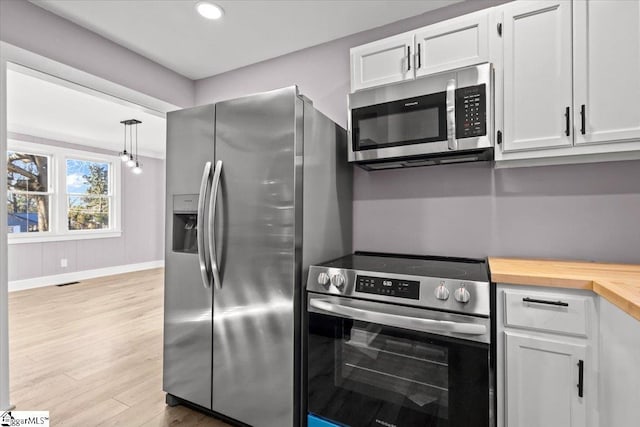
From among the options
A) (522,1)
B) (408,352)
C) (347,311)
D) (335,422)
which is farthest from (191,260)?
(522,1)

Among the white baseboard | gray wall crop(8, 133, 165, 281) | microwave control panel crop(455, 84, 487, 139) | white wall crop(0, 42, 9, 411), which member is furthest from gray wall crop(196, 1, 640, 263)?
the white baseboard

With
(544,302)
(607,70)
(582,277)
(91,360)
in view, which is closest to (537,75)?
(607,70)

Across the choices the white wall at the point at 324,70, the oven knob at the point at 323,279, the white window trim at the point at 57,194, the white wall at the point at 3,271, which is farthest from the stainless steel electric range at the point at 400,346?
the white window trim at the point at 57,194

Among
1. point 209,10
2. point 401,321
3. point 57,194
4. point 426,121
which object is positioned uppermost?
point 209,10

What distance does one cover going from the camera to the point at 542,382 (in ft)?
4.35

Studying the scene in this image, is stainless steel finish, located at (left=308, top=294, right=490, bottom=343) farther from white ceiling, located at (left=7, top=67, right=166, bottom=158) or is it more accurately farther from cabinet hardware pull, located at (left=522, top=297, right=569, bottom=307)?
white ceiling, located at (left=7, top=67, right=166, bottom=158)

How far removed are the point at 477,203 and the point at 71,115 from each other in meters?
5.29

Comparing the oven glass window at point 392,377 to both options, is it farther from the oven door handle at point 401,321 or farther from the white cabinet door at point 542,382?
the white cabinet door at point 542,382

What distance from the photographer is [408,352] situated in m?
1.45

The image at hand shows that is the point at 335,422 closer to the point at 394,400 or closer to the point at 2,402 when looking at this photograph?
the point at 394,400

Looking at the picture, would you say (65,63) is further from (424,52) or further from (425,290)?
(425,290)

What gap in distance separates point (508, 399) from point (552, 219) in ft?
3.35

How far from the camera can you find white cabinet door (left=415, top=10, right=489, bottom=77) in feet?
5.68

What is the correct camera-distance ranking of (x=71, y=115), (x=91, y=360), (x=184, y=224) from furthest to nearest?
(x=71, y=115) < (x=91, y=360) < (x=184, y=224)
